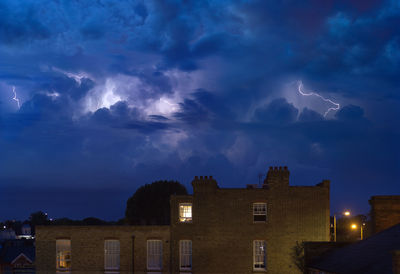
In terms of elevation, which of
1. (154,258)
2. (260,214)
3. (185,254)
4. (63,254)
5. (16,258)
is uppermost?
(260,214)

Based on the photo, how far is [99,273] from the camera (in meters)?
41.4

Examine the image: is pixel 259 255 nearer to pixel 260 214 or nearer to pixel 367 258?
pixel 260 214

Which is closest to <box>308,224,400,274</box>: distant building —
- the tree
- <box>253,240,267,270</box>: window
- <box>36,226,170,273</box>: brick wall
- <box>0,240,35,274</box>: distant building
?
<box>253,240,267,270</box>: window

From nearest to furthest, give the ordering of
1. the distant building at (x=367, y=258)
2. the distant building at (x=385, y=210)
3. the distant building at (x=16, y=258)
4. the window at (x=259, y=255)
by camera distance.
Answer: the distant building at (x=367, y=258) → the distant building at (x=385, y=210) → the window at (x=259, y=255) → the distant building at (x=16, y=258)

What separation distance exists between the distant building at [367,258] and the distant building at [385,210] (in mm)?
3678

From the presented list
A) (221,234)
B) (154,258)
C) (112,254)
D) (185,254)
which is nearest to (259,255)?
(221,234)

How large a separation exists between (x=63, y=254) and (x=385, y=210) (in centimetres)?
2772

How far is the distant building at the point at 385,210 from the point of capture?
3014cm

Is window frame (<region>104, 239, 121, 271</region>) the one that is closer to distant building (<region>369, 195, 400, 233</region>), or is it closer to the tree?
distant building (<region>369, 195, 400, 233</region>)

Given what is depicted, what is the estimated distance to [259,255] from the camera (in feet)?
133

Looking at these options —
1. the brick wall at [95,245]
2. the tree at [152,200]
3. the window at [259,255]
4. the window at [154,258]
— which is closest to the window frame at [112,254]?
the brick wall at [95,245]

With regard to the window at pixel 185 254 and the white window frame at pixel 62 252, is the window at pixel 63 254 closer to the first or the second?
the white window frame at pixel 62 252

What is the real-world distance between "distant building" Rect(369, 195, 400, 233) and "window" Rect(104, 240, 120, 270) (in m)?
22.3

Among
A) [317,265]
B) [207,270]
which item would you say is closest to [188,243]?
[207,270]
